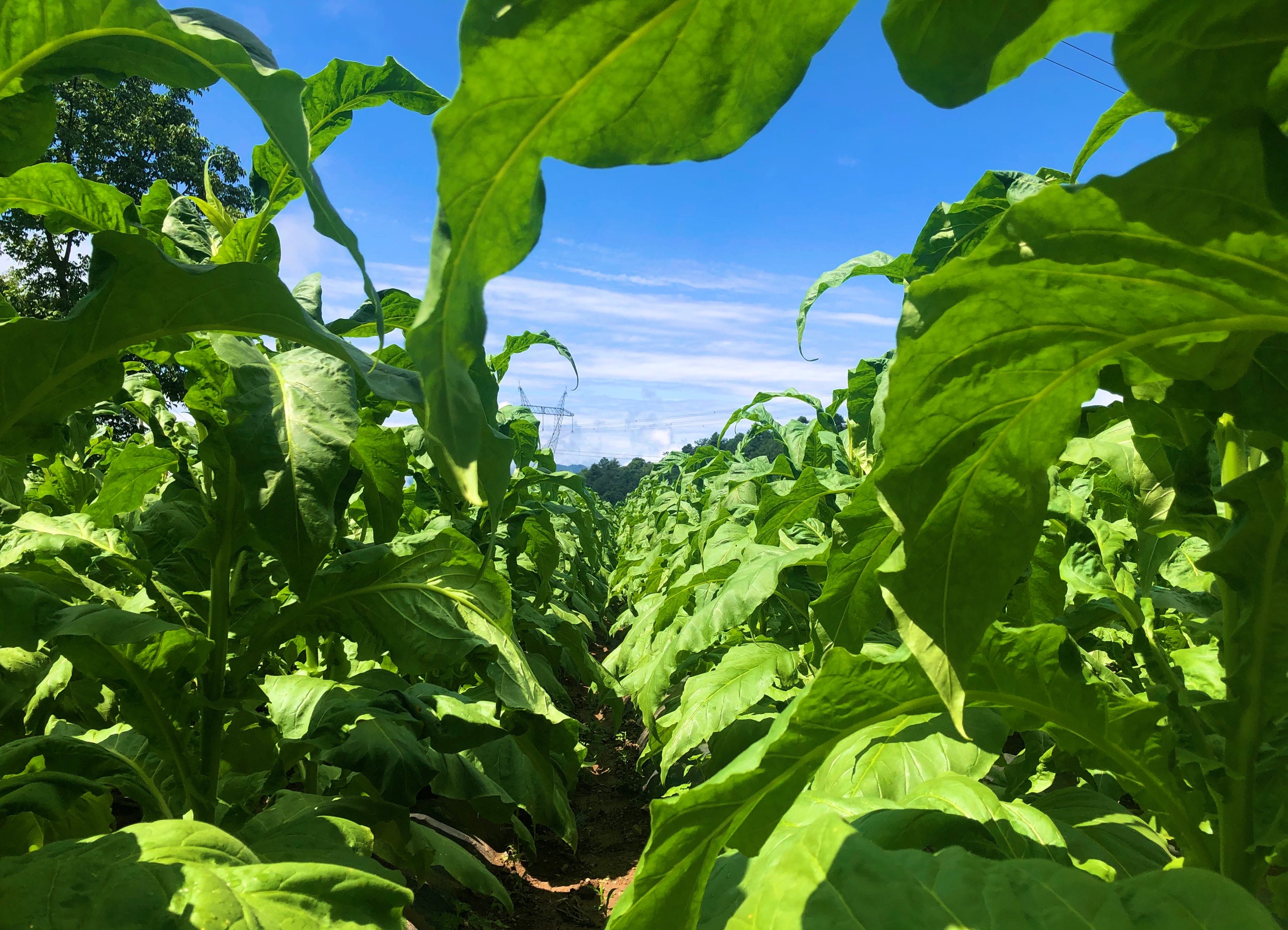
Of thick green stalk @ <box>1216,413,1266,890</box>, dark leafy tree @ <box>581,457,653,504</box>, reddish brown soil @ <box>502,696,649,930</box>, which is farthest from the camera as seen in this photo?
dark leafy tree @ <box>581,457,653,504</box>

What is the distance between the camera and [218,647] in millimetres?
1802

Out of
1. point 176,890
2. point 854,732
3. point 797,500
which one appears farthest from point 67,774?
point 797,500

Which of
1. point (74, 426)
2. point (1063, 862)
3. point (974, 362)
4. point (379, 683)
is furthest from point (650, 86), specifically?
point (74, 426)

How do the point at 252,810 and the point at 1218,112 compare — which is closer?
the point at 1218,112

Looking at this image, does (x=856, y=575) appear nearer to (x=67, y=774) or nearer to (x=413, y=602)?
(x=413, y=602)

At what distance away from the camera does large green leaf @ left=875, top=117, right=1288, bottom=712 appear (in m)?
0.53

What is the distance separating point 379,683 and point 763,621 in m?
1.76

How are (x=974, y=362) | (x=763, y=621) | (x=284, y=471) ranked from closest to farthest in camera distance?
(x=974, y=362)
(x=284, y=471)
(x=763, y=621)

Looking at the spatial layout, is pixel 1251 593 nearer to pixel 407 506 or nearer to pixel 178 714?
pixel 178 714

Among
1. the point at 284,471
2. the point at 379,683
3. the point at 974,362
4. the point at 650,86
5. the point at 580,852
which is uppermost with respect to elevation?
the point at 650,86

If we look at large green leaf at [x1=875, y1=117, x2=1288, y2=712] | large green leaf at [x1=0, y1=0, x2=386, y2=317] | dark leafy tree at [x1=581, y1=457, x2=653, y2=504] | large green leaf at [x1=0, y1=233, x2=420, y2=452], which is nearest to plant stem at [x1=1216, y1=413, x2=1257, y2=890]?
large green leaf at [x1=875, y1=117, x2=1288, y2=712]

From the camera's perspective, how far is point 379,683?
2.55 metres

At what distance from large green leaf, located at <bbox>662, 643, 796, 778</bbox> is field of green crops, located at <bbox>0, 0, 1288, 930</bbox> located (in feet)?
0.05

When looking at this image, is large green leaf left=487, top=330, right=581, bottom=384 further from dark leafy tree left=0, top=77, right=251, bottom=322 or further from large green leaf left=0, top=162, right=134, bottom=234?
dark leafy tree left=0, top=77, right=251, bottom=322
